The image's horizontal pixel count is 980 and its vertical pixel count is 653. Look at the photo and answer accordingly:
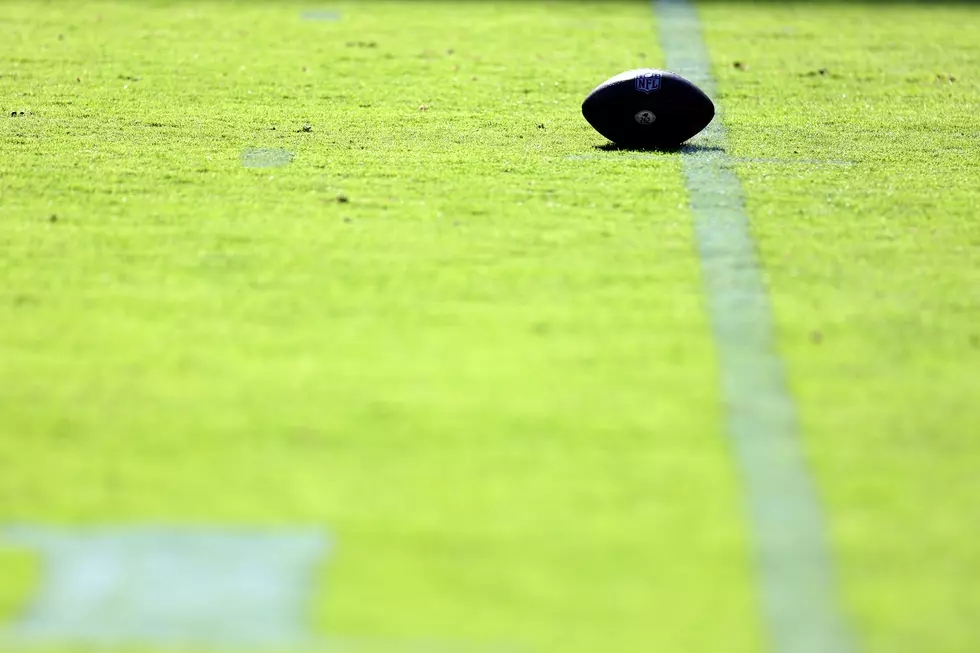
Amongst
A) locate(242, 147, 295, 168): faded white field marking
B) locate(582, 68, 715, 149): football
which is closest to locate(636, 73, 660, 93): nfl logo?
locate(582, 68, 715, 149): football

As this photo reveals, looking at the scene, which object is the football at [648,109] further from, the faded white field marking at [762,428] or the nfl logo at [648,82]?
the faded white field marking at [762,428]

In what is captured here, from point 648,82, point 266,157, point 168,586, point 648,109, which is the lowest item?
point 168,586

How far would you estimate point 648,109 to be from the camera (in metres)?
6.87

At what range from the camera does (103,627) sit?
334 centimetres

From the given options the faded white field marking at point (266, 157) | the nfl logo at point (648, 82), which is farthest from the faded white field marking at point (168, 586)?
the nfl logo at point (648, 82)

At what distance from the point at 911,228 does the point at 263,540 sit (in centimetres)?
374

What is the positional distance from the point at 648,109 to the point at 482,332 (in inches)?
93.6

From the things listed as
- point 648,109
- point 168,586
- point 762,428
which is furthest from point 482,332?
point 648,109

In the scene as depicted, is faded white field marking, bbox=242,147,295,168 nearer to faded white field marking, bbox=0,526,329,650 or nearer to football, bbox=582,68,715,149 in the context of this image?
football, bbox=582,68,715,149

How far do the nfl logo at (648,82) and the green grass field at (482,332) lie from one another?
1.24 ft

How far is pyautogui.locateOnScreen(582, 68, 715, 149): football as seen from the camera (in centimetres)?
684

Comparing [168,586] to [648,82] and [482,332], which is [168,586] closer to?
[482,332]

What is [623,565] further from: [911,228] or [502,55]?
[502,55]

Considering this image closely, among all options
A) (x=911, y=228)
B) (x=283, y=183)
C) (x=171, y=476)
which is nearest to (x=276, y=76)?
(x=283, y=183)
